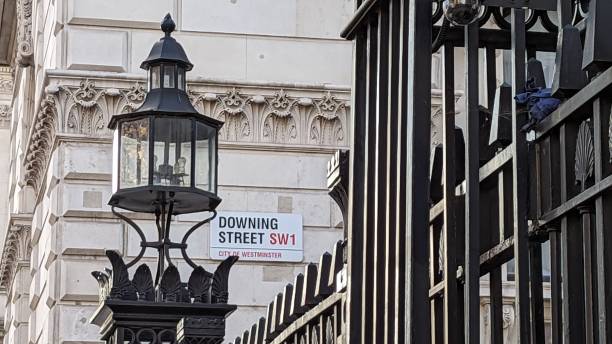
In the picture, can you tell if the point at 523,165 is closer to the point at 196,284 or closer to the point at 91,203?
the point at 196,284

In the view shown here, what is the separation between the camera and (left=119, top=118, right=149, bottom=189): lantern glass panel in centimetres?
846

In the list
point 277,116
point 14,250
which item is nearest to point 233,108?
point 277,116

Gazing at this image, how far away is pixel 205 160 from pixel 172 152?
0.20 metres

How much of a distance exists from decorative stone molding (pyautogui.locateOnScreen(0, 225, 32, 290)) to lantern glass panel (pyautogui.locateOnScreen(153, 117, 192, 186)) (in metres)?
12.3

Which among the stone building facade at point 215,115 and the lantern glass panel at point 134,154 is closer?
the lantern glass panel at point 134,154

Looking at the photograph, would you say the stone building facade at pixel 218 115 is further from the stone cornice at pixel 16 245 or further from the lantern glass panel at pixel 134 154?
the lantern glass panel at pixel 134 154

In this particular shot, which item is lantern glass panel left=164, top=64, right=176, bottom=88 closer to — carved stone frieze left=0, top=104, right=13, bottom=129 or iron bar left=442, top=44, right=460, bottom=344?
iron bar left=442, top=44, right=460, bottom=344

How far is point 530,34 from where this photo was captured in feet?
15.5

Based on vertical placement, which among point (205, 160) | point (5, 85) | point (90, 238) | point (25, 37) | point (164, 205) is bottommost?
point (164, 205)

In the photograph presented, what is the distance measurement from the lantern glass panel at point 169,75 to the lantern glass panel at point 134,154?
33cm

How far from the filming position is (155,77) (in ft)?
29.7

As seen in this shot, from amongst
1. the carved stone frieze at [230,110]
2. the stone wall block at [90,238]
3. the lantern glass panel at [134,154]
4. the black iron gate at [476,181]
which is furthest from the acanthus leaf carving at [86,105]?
the black iron gate at [476,181]

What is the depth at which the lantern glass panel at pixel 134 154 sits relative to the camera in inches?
333

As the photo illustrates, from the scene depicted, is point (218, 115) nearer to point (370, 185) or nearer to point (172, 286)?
point (172, 286)
